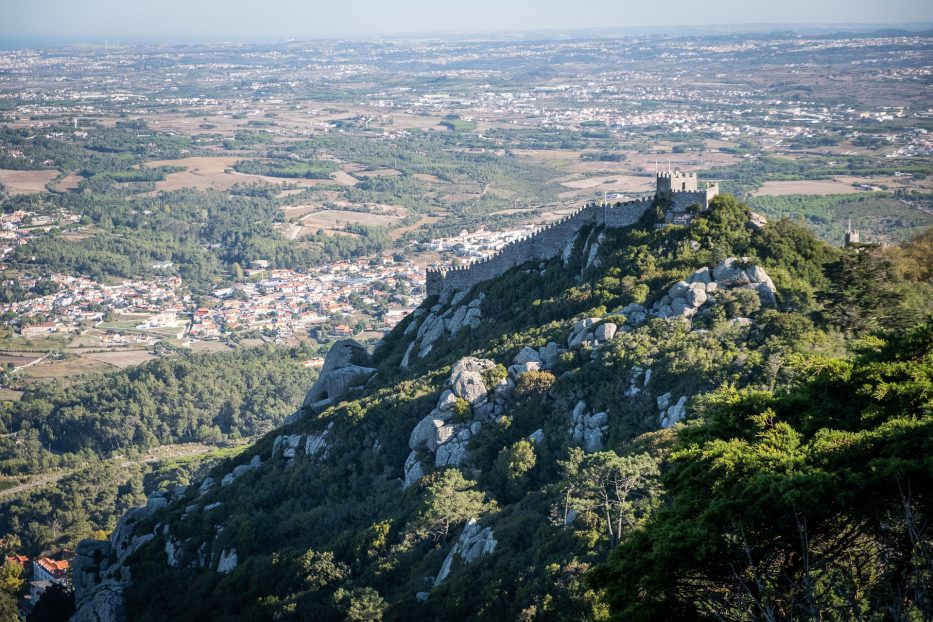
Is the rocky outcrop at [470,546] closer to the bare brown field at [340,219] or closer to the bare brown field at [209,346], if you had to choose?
the bare brown field at [209,346]

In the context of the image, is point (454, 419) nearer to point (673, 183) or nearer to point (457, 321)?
point (457, 321)

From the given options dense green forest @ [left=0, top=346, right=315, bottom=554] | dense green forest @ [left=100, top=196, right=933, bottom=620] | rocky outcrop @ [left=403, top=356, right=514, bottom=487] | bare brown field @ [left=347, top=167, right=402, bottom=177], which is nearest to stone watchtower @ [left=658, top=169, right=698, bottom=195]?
dense green forest @ [left=100, top=196, right=933, bottom=620]

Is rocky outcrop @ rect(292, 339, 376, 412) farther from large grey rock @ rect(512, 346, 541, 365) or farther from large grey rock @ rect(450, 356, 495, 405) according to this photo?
large grey rock @ rect(512, 346, 541, 365)

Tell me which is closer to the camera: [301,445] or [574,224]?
[301,445]

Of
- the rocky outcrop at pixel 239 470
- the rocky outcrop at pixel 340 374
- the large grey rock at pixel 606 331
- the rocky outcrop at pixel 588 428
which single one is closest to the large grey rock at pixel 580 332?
the large grey rock at pixel 606 331

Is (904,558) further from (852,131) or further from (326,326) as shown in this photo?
(852,131)

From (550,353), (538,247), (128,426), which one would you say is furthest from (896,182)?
(550,353)

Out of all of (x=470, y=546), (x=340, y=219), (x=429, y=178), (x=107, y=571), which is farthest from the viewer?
(x=429, y=178)
